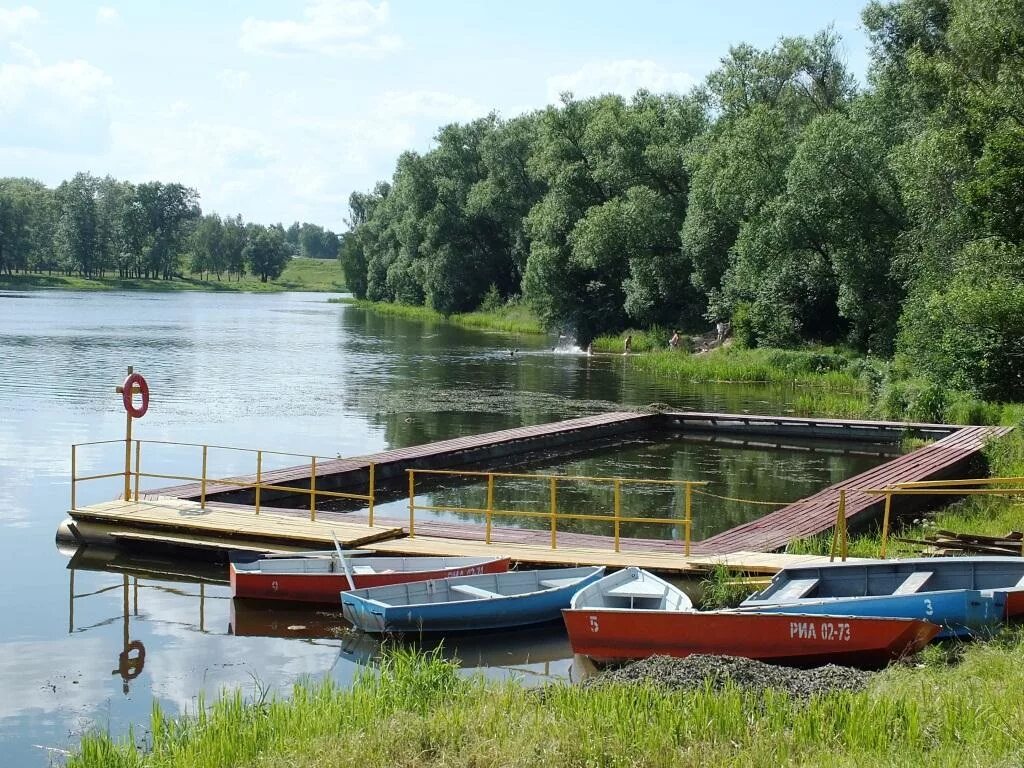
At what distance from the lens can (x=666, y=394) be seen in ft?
145

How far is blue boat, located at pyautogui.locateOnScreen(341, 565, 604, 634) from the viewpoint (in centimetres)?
1488

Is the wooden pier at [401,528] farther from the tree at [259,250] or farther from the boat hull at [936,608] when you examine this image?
the tree at [259,250]

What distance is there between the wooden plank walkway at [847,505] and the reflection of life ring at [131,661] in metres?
8.30

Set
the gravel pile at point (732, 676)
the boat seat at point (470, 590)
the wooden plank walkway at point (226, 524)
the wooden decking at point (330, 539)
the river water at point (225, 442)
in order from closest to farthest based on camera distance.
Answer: the gravel pile at point (732, 676)
the river water at point (225, 442)
the boat seat at point (470, 590)
the wooden decking at point (330, 539)
the wooden plank walkway at point (226, 524)

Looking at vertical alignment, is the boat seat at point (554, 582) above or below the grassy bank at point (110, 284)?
below

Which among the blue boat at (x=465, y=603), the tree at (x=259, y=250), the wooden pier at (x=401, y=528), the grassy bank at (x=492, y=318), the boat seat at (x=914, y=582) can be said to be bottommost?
the blue boat at (x=465, y=603)

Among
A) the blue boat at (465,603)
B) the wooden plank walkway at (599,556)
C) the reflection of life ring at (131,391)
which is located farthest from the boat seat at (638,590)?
the reflection of life ring at (131,391)

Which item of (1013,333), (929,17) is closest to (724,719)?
(1013,333)

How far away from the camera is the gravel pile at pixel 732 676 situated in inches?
434

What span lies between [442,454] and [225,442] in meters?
7.14

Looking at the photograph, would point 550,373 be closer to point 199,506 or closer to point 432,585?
point 199,506

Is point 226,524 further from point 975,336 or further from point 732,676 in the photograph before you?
point 975,336

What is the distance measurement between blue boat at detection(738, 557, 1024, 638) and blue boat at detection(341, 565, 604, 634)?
273cm

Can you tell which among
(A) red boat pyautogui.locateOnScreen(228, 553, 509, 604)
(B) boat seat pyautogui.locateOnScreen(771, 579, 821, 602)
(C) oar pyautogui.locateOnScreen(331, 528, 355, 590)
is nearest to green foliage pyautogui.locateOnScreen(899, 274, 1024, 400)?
(B) boat seat pyautogui.locateOnScreen(771, 579, 821, 602)
